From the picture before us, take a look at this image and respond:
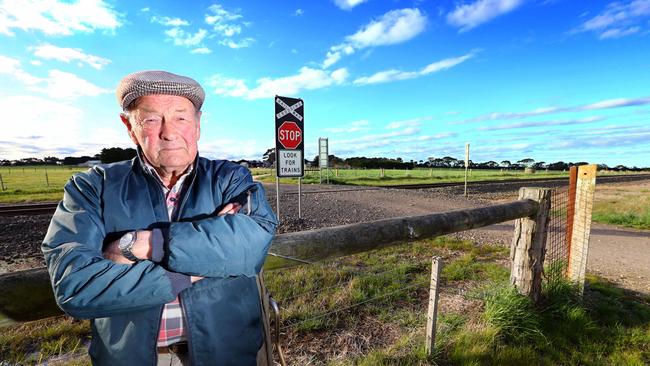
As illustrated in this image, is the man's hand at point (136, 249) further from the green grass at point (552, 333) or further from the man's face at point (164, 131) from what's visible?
the green grass at point (552, 333)

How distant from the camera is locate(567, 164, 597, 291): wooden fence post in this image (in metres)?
3.94

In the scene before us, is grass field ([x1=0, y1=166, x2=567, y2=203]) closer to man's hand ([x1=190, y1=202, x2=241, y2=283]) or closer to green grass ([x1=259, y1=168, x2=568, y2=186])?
green grass ([x1=259, y1=168, x2=568, y2=186])

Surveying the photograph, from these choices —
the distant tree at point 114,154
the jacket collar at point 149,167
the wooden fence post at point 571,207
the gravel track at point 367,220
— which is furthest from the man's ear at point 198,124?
the gravel track at point 367,220

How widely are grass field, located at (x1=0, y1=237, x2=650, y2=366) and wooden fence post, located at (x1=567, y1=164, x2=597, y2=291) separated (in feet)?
1.03

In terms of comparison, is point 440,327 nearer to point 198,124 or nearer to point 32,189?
point 198,124

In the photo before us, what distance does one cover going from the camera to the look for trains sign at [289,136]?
320 inches

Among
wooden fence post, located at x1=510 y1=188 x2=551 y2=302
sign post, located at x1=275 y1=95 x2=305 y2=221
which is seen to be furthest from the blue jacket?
sign post, located at x1=275 y1=95 x2=305 y2=221

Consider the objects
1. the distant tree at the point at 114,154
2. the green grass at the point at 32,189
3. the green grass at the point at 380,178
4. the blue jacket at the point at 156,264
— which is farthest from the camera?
the green grass at the point at 380,178

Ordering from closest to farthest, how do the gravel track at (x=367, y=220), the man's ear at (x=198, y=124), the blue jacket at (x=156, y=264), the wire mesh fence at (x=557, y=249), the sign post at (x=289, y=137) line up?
the blue jacket at (x=156, y=264) < the man's ear at (x=198, y=124) < the wire mesh fence at (x=557, y=249) < the gravel track at (x=367, y=220) < the sign post at (x=289, y=137)

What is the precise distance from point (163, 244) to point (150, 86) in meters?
0.62

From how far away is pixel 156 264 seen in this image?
1.05 metres

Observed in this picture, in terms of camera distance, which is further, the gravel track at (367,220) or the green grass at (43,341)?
the gravel track at (367,220)

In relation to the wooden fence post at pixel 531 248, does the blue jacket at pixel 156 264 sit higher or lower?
higher

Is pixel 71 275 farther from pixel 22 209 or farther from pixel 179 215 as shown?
pixel 22 209
